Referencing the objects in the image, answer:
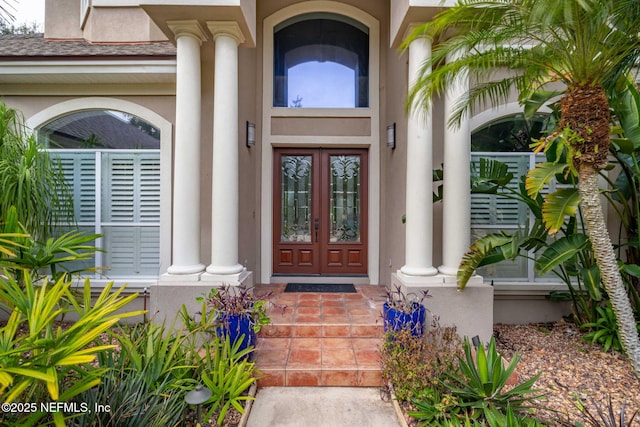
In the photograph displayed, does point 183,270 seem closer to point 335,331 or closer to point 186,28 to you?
point 335,331

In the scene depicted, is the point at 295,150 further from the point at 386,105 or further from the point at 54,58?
the point at 54,58

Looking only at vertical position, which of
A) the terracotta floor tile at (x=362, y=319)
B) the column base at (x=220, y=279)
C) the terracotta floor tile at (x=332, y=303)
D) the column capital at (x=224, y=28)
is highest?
the column capital at (x=224, y=28)

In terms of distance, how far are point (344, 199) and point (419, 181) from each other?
2.45 meters

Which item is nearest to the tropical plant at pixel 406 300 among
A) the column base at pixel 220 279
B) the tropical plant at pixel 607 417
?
the tropical plant at pixel 607 417

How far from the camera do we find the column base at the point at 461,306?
13.3 ft

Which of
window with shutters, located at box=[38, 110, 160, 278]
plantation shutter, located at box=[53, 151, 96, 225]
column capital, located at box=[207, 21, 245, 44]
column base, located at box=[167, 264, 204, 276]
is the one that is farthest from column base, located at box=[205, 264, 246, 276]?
column capital, located at box=[207, 21, 245, 44]

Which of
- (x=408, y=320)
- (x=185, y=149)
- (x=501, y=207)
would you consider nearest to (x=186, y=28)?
(x=185, y=149)

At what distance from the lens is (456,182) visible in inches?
161

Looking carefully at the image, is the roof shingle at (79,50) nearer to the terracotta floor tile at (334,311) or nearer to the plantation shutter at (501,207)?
the terracotta floor tile at (334,311)

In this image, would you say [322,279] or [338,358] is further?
[322,279]

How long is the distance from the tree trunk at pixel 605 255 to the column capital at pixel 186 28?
15.4ft

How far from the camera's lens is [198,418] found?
270 cm

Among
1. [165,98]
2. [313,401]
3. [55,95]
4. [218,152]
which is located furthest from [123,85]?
[313,401]

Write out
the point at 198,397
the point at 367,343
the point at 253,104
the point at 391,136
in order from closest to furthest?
the point at 198,397 → the point at 367,343 → the point at 391,136 → the point at 253,104
